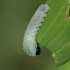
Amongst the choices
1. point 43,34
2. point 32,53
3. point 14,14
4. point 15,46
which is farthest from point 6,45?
point 43,34

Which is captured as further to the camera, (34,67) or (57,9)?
(34,67)

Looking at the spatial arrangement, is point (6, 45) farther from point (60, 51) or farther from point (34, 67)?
point (60, 51)

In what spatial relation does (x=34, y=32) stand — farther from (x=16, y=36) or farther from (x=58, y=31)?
(x=16, y=36)

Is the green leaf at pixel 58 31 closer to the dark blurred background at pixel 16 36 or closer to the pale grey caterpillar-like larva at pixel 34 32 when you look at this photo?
the pale grey caterpillar-like larva at pixel 34 32

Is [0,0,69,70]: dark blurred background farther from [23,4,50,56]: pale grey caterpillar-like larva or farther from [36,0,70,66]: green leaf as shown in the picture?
[36,0,70,66]: green leaf

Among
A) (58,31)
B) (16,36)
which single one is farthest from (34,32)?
(16,36)

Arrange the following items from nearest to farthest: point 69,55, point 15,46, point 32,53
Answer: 1. point 69,55
2. point 32,53
3. point 15,46

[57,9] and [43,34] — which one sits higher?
[57,9]
